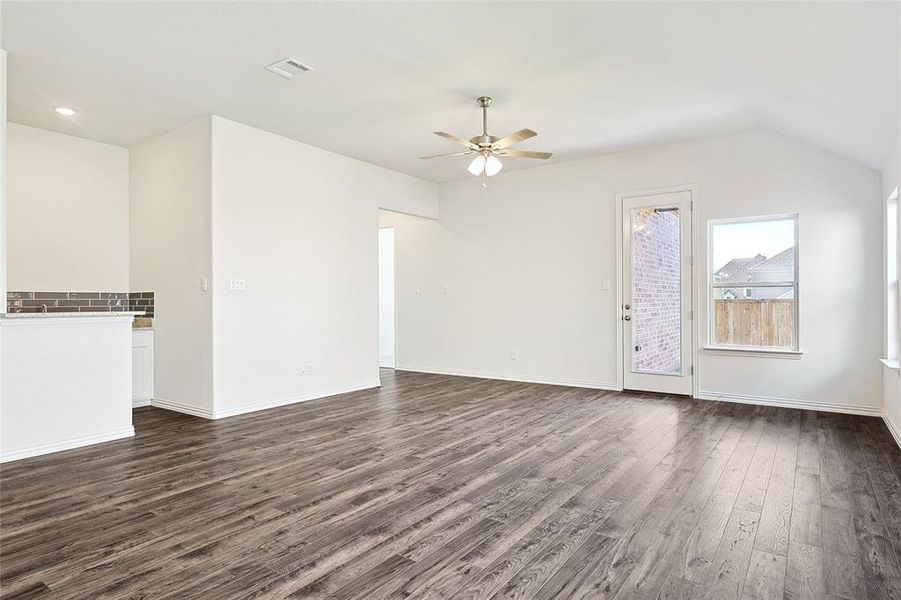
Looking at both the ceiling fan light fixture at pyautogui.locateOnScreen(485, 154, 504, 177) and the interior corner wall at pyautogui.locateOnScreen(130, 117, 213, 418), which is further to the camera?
the interior corner wall at pyautogui.locateOnScreen(130, 117, 213, 418)

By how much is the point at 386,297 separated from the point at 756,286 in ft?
18.9

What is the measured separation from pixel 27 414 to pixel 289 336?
7.40ft

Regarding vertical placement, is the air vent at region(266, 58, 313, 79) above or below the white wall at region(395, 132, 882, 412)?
above

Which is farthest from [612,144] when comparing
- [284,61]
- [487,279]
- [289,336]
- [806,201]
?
[289,336]

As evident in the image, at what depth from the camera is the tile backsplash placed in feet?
16.3

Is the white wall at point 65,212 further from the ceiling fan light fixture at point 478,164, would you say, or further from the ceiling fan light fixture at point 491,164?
the ceiling fan light fixture at point 491,164

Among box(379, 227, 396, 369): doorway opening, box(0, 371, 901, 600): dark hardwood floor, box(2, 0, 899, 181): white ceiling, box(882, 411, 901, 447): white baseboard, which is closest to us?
box(0, 371, 901, 600): dark hardwood floor

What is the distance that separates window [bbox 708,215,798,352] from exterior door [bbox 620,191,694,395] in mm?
296

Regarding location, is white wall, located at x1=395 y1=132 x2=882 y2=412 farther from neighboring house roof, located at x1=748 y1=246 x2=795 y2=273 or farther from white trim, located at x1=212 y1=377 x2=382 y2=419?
white trim, located at x1=212 y1=377 x2=382 y2=419

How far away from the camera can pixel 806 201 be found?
16.3 feet

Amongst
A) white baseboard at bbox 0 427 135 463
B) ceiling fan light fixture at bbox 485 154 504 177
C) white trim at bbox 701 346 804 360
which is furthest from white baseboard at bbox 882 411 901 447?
white baseboard at bbox 0 427 135 463

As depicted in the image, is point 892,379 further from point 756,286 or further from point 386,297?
point 386,297

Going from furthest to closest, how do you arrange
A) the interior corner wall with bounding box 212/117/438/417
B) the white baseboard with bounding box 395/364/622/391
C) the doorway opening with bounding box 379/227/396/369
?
the doorway opening with bounding box 379/227/396/369, the white baseboard with bounding box 395/364/622/391, the interior corner wall with bounding box 212/117/438/417

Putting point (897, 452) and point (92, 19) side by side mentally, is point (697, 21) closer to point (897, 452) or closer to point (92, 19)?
point (897, 452)
